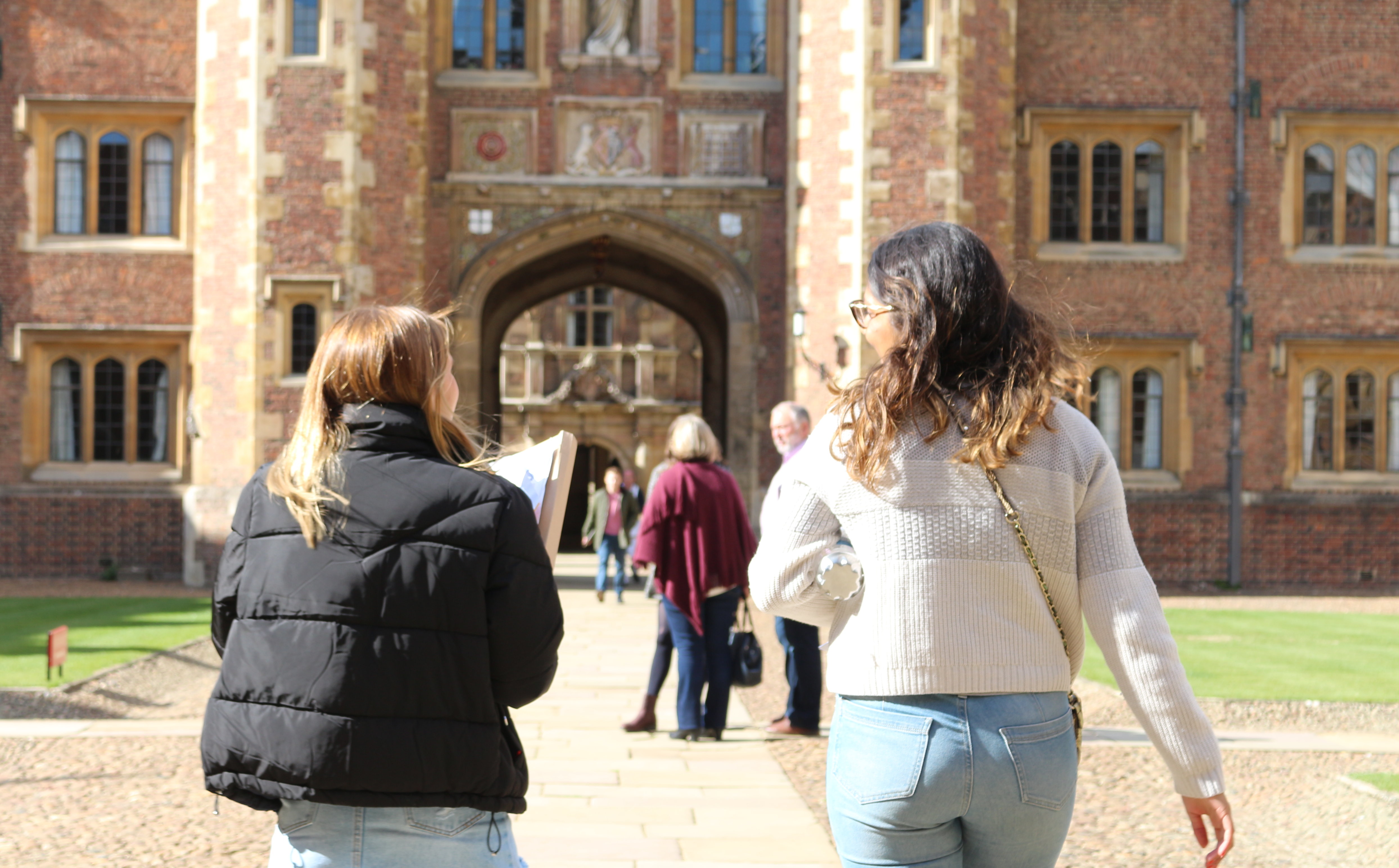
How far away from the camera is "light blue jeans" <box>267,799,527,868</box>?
197cm

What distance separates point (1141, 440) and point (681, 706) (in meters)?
11.7

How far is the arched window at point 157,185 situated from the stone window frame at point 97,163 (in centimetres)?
3

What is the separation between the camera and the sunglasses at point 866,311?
Result: 78.9 inches

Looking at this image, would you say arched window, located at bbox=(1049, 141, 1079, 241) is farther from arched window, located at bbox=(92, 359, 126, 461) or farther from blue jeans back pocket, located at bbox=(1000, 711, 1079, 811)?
blue jeans back pocket, located at bbox=(1000, 711, 1079, 811)

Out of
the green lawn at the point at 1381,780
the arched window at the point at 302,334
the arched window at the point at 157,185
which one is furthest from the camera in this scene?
the arched window at the point at 157,185

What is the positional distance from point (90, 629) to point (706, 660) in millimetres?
6173

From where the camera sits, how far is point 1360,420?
55.2 feet

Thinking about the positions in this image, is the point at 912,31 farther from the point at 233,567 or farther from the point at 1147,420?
the point at 233,567

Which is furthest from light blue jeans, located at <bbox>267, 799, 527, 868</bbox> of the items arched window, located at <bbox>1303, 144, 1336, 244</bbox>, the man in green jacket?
arched window, located at <bbox>1303, 144, 1336, 244</bbox>

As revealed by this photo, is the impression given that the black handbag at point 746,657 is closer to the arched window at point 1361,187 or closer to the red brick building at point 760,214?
the red brick building at point 760,214

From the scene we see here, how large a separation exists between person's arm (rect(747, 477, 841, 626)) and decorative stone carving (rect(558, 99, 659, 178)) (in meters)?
14.6

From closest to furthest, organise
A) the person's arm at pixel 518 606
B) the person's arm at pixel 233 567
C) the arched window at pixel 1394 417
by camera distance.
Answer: the person's arm at pixel 518 606, the person's arm at pixel 233 567, the arched window at pixel 1394 417

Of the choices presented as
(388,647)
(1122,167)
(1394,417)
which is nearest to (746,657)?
(388,647)

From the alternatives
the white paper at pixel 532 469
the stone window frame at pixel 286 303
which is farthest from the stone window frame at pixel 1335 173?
the white paper at pixel 532 469
